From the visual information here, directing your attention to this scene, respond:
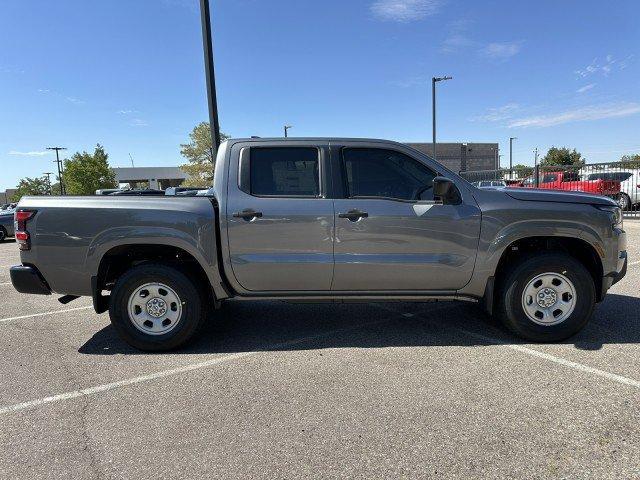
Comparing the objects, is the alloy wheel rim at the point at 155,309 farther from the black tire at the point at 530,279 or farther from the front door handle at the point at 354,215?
the black tire at the point at 530,279

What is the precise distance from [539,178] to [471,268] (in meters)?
13.5

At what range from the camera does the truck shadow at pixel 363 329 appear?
4.20 meters

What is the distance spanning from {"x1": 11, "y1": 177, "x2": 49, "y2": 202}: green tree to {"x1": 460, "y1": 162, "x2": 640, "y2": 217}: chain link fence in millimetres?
106438

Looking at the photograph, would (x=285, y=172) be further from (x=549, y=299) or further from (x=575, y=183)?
(x=575, y=183)

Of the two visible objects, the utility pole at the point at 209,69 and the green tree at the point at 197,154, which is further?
the green tree at the point at 197,154

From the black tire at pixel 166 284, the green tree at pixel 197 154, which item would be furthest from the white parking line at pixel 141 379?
the green tree at pixel 197 154

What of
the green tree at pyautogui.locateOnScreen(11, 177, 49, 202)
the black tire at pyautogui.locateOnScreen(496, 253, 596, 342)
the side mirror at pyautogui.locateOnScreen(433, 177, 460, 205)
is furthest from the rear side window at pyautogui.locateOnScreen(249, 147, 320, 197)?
the green tree at pyautogui.locateOnScreen(11, 177, 49, 202)

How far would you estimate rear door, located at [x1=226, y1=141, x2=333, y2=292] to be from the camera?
3961mm

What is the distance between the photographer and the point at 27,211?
399cm

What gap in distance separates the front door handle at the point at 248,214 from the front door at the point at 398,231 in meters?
0.71

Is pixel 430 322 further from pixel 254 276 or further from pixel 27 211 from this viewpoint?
pixel 27 211

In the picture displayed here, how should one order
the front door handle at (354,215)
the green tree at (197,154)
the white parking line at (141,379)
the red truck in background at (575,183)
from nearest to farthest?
the white parking line at (141,379), the front door handle at (354,215), the red truck in background at (575,183), the green tree at (197,154)

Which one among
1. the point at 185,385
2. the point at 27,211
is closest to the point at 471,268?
the point at 185,385

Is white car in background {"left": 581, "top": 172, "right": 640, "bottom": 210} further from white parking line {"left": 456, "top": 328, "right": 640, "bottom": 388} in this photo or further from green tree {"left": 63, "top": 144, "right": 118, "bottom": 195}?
green tree {"left": 63, "top": 144, "right": 118, "bottom": 195}
